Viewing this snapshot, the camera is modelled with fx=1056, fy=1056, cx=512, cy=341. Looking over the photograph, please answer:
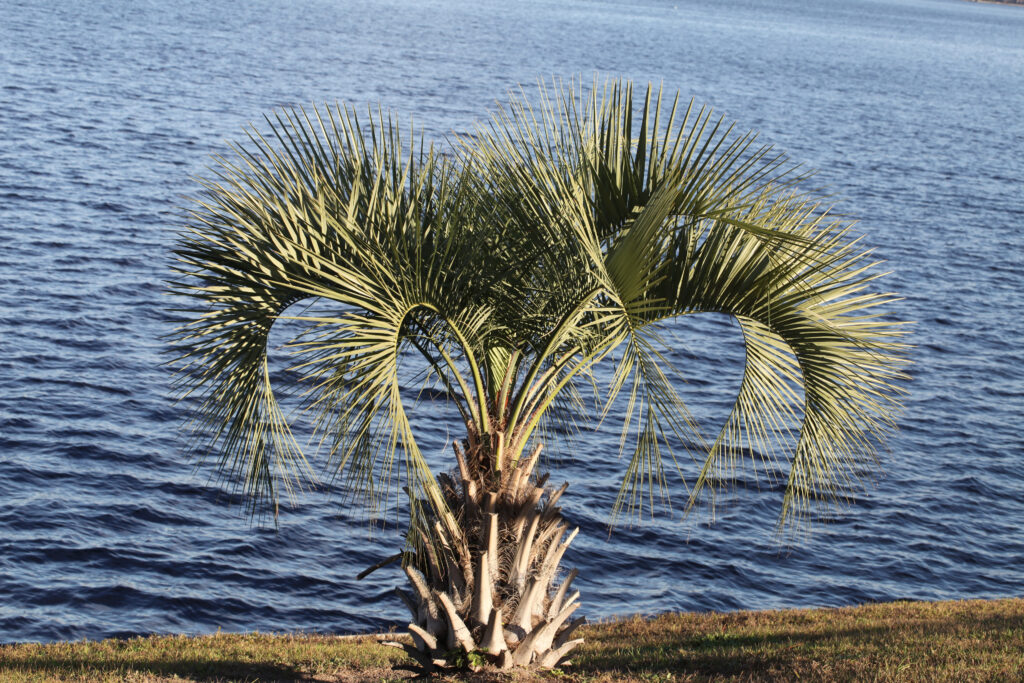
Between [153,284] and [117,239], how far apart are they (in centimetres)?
375

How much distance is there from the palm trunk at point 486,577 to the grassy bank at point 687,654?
36cm

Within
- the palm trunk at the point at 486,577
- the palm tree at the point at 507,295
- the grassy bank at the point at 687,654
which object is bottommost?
the grassy bank at the point at 687,654

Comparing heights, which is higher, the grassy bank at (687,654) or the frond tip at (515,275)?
the frond tip at (515,275)

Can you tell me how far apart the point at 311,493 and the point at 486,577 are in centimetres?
1230

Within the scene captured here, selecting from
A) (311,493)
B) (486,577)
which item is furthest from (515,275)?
(311,493)

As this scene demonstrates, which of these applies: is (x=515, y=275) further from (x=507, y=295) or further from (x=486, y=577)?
(x=486, y=577)

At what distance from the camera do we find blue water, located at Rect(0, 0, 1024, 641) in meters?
17.2

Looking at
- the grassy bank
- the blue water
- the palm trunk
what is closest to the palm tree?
the palm trunk

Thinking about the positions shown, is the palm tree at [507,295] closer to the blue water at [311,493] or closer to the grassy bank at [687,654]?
the grassy bank at [687,654]

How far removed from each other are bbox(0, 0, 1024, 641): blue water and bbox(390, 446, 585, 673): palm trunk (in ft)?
12.1

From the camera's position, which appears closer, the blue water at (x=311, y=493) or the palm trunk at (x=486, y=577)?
the palm trunk at (x=486, y=577)

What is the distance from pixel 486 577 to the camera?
8.61 metres

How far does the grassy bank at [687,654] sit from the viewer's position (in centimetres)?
994

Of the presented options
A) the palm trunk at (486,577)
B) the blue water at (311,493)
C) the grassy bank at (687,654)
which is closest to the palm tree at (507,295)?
the palm trunk at (486,577)
